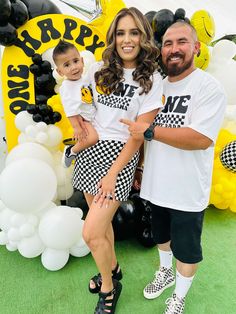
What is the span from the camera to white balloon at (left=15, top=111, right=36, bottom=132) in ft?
7.99

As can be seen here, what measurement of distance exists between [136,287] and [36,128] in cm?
148

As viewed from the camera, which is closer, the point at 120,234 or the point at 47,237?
the point at 47,237

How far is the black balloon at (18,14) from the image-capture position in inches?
92.5

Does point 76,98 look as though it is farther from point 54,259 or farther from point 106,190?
point 54,259

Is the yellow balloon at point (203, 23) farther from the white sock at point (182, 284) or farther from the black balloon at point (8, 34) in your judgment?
the white sock at point (182, 284)

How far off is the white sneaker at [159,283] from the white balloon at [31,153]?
123cm

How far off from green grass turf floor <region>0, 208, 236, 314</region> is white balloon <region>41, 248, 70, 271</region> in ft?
0.20

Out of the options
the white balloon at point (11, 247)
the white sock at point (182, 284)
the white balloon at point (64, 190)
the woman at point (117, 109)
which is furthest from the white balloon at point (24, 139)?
the white sock at point (182, 284)

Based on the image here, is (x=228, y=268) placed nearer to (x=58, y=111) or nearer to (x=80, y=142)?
Result: (x=80, y=142)

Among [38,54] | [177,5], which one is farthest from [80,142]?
[177,5]

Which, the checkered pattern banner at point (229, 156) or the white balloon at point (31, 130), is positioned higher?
the white balloon at point (31, 130)

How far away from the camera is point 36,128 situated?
7.88ft

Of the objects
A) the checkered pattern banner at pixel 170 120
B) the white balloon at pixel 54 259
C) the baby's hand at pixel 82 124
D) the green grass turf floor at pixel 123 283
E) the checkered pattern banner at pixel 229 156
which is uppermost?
the checkered pattern banner at pixel 170 120

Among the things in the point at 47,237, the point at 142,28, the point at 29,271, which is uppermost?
the point at 142,28
